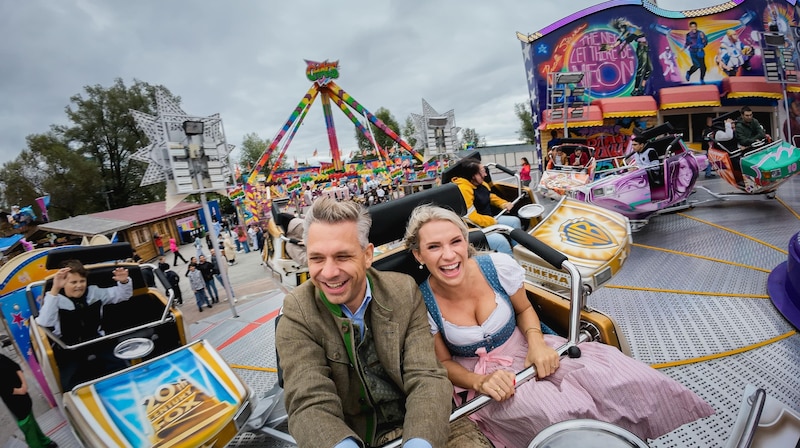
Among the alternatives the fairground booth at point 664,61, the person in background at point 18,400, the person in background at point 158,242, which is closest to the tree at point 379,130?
the person in background at point 158,242

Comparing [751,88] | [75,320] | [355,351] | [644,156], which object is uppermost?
[751,88]

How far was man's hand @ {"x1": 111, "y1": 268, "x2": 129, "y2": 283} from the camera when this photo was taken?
3.12m

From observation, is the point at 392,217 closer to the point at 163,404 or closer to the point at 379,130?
the point at 163,404

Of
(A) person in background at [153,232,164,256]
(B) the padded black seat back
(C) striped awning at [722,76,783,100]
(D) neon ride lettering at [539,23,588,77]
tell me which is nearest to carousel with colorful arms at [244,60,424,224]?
(A) person in background at [153,232,164,256]

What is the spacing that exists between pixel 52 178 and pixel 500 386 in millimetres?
29781

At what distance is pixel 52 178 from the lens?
2120cm

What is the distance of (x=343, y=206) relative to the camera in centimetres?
127

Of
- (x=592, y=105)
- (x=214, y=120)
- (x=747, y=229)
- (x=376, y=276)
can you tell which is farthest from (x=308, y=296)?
(x=592, y=105)

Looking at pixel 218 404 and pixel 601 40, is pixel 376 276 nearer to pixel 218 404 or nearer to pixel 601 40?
pixel 218 404

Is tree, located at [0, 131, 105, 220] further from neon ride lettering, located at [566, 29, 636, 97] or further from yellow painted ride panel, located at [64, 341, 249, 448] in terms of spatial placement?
neon ride lettering, located at [566, 29, 636, 97]

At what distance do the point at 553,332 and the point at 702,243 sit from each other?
395cm

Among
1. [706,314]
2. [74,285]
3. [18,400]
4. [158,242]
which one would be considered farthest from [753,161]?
[158,242]

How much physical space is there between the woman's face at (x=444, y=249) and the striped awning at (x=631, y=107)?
45.0ft

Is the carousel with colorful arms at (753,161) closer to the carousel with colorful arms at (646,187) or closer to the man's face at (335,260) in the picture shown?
the carousel with colorful arms at (646,187)
